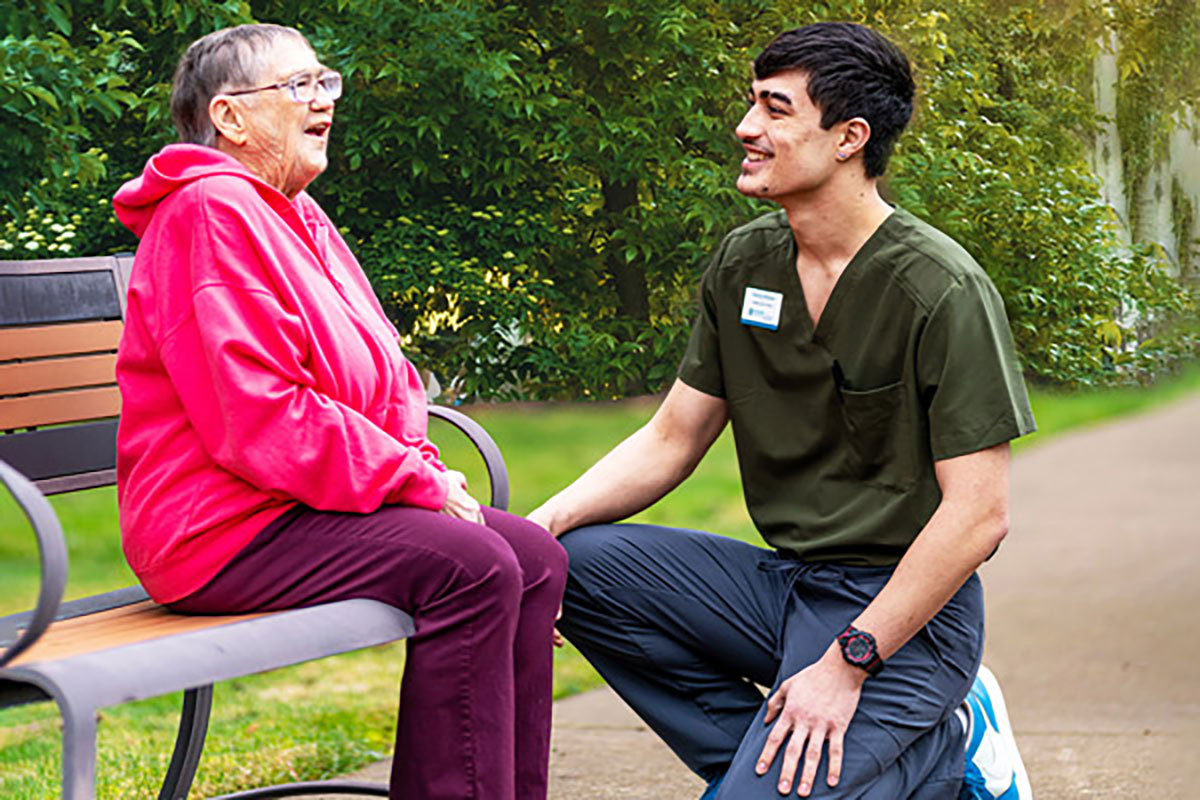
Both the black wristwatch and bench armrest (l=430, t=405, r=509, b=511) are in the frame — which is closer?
the black wristwatch

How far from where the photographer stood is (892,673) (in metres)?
2.24

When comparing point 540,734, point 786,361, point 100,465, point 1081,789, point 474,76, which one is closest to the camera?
point 540,734

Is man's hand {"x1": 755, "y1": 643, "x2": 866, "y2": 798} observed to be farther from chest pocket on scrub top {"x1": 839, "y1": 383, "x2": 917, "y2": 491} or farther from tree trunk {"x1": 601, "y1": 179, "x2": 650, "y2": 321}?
tree trunk {"x1": 601, "y1": 179, "x2": 650, "y2": 321}

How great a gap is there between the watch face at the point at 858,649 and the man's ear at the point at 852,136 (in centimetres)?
66

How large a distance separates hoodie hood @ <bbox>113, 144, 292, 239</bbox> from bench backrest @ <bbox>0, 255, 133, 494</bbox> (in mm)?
502

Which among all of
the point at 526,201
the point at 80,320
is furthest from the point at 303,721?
the point at 80,320

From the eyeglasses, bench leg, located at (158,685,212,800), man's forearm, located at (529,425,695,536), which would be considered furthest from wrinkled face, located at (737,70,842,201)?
bench leg, located at (158,685,212,800)

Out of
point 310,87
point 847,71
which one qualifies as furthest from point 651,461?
point 310,87

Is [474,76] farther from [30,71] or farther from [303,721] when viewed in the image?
[303,721]

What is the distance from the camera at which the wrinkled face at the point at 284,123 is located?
7.16ft

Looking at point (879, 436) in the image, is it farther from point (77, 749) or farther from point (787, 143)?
point (77, 749)

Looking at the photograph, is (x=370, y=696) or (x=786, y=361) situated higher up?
(x=786, y=361)

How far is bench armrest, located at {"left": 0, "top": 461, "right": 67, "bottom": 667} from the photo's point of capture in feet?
5.65

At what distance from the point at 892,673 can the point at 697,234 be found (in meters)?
1.51
